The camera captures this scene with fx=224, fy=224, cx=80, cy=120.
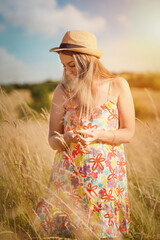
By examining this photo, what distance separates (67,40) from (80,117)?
0.54m

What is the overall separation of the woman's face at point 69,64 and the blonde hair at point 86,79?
0.03 metres

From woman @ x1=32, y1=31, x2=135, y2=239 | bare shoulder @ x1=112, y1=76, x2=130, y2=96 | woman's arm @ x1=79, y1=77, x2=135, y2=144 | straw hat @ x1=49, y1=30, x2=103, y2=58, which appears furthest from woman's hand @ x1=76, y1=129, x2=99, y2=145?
straw hat @ x1=49, y1=30, x2=103, y2=58

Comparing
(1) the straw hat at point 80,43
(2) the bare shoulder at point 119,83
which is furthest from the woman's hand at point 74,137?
(1) the straw hat at point 80,43

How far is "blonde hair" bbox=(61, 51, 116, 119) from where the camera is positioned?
4.63ft

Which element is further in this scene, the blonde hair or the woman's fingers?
the blonde hair

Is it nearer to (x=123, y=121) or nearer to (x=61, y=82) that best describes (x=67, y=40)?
(x=61, y=82)

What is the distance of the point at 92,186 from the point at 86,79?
2.16 ft

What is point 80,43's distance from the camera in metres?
1.48

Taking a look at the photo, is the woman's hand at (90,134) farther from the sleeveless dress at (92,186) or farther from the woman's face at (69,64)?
the woman's face at (69,64)

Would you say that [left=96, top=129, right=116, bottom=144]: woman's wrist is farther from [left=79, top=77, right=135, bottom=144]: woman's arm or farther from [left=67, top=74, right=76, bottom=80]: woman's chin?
[left=67, top=74, right=76, bottom=80]: woman's chin

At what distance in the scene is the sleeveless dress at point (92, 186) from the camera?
1.36 m

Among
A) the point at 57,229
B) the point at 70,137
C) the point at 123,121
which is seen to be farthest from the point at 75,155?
the point at 57,229

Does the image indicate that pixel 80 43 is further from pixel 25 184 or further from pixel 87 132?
pixel 25 184

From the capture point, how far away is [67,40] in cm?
152
